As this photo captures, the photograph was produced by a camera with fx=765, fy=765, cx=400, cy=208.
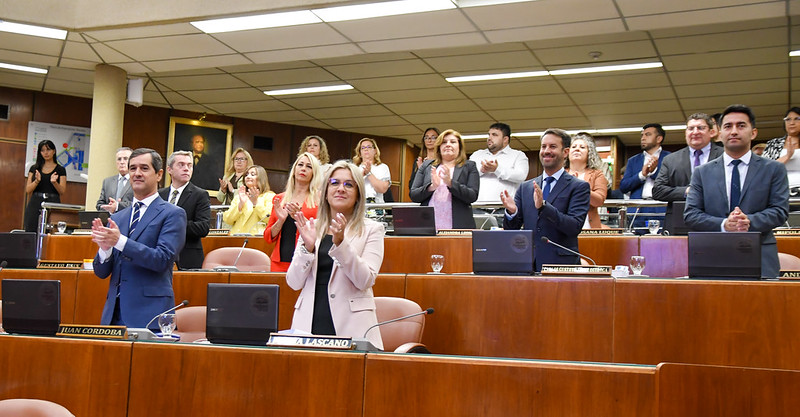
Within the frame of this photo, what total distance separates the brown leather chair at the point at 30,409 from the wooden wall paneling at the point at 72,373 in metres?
0.44

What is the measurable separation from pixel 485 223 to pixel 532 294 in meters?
2.77

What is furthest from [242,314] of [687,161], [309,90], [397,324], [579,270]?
[309,90]

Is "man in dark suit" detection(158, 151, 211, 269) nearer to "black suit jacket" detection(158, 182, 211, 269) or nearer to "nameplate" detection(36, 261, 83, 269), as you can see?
"black suit jacket" detection(158, 182, 211, 269)

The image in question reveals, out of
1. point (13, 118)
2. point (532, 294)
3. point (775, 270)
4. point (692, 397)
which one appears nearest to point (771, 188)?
point (775, 270)

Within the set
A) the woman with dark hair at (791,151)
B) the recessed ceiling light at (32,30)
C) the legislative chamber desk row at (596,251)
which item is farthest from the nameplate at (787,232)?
the recessed ceiling light at (32,30)

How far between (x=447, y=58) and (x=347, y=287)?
207 inches

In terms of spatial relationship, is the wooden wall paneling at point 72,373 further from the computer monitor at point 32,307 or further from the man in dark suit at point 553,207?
the man in dark suit at point 553,207

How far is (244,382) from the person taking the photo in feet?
6.82

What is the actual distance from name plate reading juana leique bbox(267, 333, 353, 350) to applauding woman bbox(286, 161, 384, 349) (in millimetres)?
640

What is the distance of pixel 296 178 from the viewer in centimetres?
432

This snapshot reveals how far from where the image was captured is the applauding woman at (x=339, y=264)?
2.84 metres

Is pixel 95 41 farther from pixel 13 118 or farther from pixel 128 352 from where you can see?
pixel 128 352

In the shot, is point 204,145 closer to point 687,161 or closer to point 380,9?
point 380,9

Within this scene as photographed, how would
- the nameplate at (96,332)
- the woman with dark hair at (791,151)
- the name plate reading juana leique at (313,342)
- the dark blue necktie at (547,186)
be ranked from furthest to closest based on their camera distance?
the woman with dark hair at (791,151)
the dark blue necktie at (547,186)
the nameplate at (96,332)
the name plate reading juana leique at (313,342)
